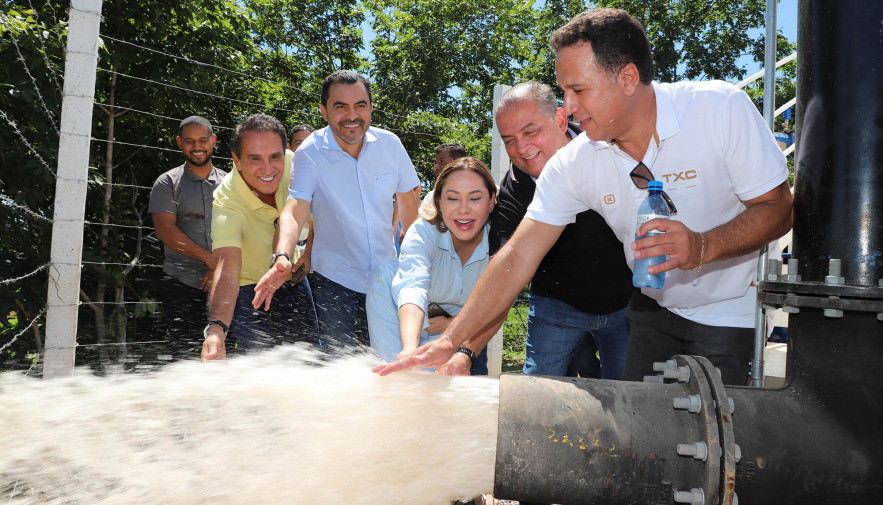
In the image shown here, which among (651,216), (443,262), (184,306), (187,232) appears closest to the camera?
(651,216)

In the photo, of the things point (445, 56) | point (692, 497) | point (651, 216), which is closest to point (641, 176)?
point (651, 216)

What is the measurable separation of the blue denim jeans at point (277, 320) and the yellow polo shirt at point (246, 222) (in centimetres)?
15

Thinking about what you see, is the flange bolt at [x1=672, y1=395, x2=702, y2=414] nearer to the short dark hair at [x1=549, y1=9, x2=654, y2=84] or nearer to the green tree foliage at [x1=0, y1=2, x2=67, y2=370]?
the short dark hair at [x1=549, y1=9, x2=654, y2=84]

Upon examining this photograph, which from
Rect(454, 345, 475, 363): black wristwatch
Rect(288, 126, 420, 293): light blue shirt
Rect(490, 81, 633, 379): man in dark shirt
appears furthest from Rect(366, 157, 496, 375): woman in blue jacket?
Rect(288, 126, 420, 293): light blue shirt

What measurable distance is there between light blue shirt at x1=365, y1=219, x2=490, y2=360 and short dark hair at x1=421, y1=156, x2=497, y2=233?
4 cm

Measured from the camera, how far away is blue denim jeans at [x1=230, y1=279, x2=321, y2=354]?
4.55 metres

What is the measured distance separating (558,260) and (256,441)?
2411 millimetres

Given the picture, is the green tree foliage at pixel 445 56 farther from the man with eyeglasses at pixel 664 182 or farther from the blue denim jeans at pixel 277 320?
the man with eyeglasses at pixel 664 182

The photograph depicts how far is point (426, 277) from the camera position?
357 cm

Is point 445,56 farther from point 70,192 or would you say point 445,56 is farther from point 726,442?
point 726,442

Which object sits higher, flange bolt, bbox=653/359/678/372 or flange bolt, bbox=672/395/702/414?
flange bolt, bbox=653/359/678/372

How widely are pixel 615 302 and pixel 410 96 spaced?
1610cm

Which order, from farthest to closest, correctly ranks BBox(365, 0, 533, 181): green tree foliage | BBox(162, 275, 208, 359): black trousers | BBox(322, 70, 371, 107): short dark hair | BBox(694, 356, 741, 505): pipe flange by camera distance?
BBox(365, 0, 533, 181): green tree foliage → BBox(162, 275, 208, 359): black trousers → BBox(322, 70, 371, 107): short dark hair → BBox(694, 356, 741, 505): pipe flange

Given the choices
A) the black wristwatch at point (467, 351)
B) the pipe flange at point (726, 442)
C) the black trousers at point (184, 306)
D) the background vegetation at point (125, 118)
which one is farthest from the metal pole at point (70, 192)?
the pipe flange at point (726, 442)
